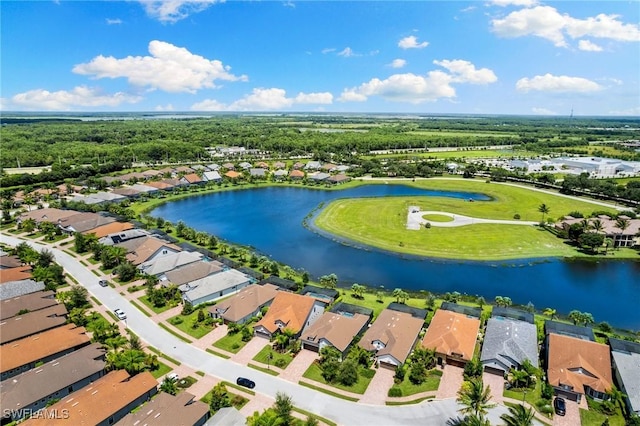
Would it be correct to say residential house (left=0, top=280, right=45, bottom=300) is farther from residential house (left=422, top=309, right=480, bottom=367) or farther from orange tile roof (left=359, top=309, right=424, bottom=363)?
residential house (left=422, top=309, right=480, bottom=367)

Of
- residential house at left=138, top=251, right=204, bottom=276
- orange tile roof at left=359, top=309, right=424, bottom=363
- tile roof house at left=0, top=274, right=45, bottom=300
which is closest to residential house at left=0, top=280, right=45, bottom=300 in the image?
tile roof house at left=0, top=274, right=45, bottom=300

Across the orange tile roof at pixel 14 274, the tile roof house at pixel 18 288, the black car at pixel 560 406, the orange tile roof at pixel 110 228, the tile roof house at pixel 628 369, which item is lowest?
the black car at pixel 560 406

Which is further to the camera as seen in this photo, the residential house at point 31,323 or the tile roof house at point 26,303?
the tile roof house at point 26,303

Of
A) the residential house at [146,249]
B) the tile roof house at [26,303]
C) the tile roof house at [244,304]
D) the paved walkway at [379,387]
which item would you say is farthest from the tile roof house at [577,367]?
the tile roof house at [26,303]

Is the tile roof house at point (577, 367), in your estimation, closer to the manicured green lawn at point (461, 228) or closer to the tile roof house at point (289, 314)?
the tile roof house at point (289, 314)

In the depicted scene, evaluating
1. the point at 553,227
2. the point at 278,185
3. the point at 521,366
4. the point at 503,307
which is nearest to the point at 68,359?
the point at 521,366

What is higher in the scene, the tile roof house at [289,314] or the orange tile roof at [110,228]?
the orange tile roof at [110,228]

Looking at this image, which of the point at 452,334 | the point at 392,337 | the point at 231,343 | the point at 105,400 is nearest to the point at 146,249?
the point at 231,343

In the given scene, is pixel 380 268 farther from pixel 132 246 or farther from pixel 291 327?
pixel 132 246
